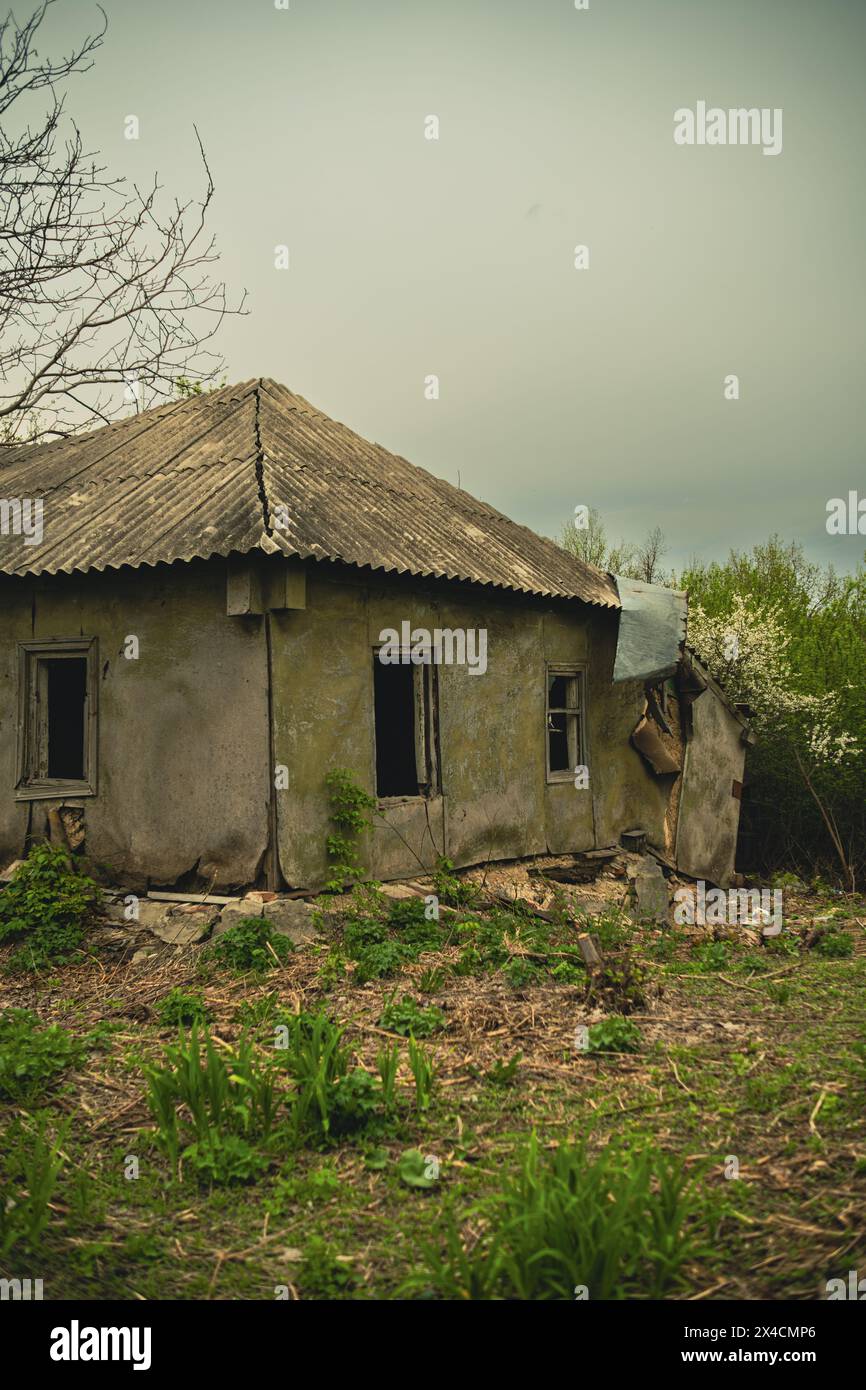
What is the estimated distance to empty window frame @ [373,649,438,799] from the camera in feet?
33.1

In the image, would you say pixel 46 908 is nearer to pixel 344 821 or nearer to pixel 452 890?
pixel 344 821

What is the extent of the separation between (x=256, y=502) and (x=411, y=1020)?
458 centimetres

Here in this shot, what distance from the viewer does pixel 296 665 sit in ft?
28.8

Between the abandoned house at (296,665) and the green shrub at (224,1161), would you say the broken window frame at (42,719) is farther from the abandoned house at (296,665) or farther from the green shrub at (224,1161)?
the green shrub at (224,1161)

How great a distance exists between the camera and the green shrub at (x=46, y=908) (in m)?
8.42

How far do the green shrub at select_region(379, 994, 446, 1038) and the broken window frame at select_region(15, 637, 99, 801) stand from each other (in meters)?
4.20

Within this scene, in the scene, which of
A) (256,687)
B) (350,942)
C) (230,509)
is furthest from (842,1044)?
(230,509)

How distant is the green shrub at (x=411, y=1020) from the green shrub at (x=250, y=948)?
1.44 m

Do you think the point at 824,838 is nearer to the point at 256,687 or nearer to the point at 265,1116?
the point at 256,687

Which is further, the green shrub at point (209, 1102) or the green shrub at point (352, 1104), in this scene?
the green shrub at point (352, 1104)

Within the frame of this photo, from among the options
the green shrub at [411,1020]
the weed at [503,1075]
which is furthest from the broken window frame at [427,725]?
the weed at [503,1075]

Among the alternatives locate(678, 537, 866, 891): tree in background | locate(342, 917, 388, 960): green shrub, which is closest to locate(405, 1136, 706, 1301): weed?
locate(342, 917, 388, 960): green shrub

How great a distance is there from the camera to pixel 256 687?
28.3ft

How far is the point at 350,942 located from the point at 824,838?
918 cm
